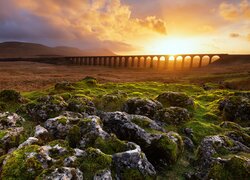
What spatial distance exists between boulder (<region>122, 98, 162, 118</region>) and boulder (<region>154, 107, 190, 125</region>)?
604 millimetres

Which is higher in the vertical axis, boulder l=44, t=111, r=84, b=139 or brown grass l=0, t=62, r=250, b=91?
boulder l=44, t=111, r=84, b=139

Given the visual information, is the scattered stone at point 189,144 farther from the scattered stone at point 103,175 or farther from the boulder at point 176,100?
the boulder at point 176,100

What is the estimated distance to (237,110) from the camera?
19719 mm

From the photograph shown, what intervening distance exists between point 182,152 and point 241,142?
384cm


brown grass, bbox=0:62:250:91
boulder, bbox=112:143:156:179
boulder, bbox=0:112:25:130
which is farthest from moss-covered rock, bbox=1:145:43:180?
brown grass, bbox=0:62:250:91

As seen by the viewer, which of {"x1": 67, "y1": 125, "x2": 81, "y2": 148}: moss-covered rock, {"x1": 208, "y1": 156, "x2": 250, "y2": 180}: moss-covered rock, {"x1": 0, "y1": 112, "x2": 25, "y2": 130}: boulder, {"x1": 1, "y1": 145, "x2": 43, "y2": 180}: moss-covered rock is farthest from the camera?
{"x1": 0, "y1": 112, "x2": 25, "y2": 130}: boulder

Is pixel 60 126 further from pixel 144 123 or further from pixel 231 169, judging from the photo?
pixel 231 169

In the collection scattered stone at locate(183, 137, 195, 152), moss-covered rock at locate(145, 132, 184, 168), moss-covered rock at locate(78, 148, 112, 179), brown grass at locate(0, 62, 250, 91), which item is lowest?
brown grass at locate(0, 62, 250, 91)

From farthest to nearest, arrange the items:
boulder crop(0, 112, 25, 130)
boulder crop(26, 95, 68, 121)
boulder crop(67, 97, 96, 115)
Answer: boulder crop(67, 97, 96, 115)
boulder crop(26, 95, 68, 121)
boulder crop(0, 112, 25, 130)

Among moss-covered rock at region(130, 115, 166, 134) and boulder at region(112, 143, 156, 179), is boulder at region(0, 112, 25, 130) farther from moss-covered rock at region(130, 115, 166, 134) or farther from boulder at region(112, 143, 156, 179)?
boulder at region(112, 143, 156, 179)

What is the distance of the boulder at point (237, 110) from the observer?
19.3 meters

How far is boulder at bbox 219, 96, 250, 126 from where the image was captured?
761 inches

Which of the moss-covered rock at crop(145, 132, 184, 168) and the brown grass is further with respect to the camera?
the brown grass

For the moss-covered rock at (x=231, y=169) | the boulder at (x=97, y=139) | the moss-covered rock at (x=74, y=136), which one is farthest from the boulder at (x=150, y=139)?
the moss-covered rock at (x=231, y=169)
